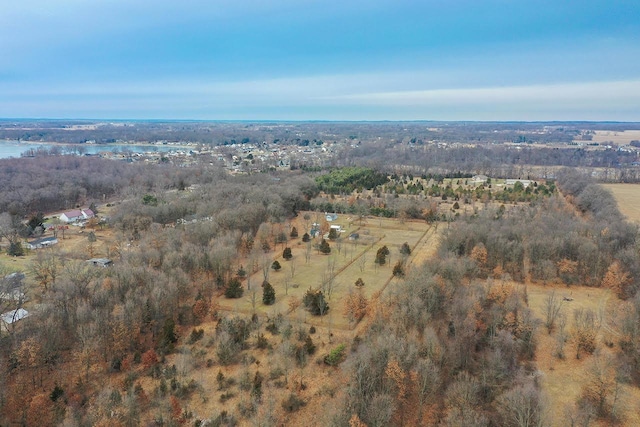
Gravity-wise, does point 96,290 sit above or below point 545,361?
above

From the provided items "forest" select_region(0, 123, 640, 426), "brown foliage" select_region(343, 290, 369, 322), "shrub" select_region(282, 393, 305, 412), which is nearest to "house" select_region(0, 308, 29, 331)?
"forest" select_region(0, 123, 640, 426)

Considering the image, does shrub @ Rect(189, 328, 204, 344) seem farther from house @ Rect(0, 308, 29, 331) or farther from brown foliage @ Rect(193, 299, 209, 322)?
house @ Rect(0, 308, 29, 331)

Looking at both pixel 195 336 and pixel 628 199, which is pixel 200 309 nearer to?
pixel 195 336

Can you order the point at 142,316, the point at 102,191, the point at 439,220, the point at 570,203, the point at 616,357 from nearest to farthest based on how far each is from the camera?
the point at 616,357 < the point at 142,316 < the point at 439,220 < the point at 570,203 < the point at 102,191

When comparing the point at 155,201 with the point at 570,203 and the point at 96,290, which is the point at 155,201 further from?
the point at 570,203

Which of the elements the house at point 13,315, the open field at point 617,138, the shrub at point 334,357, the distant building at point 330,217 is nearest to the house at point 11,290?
the house at point 13,315

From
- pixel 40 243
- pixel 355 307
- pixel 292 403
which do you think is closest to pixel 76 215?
pixel 40 243

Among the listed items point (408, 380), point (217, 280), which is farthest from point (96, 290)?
point (408, 380)

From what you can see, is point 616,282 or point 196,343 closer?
point 196,343
